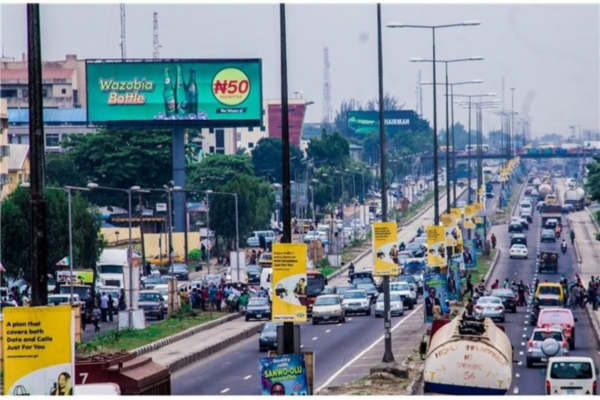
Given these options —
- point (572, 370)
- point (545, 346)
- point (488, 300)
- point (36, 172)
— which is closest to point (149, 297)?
point (488, 300)

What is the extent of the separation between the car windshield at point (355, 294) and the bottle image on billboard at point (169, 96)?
149 feet

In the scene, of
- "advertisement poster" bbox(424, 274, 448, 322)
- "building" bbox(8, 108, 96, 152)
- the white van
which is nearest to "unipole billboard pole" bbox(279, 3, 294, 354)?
the white van

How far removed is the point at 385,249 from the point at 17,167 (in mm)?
82135

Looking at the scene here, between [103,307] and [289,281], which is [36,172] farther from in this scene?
[103,307]

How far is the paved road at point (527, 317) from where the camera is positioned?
1711 inches

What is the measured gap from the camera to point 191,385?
43000 mm

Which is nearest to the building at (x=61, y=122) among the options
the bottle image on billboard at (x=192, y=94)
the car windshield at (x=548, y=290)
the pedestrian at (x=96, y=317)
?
the bottle image on billboard at (x=192, y=94)

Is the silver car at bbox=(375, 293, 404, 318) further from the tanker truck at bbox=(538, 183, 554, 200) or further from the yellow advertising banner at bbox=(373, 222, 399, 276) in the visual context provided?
the tanker truck at bbox=(538, 183, 554, 200)

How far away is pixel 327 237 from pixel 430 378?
314 ft

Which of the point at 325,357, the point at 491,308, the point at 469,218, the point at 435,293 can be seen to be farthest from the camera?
the point at 469,218

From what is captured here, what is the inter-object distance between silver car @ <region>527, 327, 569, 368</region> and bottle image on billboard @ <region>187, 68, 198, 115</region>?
6900 centimetres

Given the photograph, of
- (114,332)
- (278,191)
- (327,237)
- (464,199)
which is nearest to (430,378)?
(114,332)

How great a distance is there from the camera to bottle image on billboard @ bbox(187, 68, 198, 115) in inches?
4584

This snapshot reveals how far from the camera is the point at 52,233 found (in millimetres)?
87250
